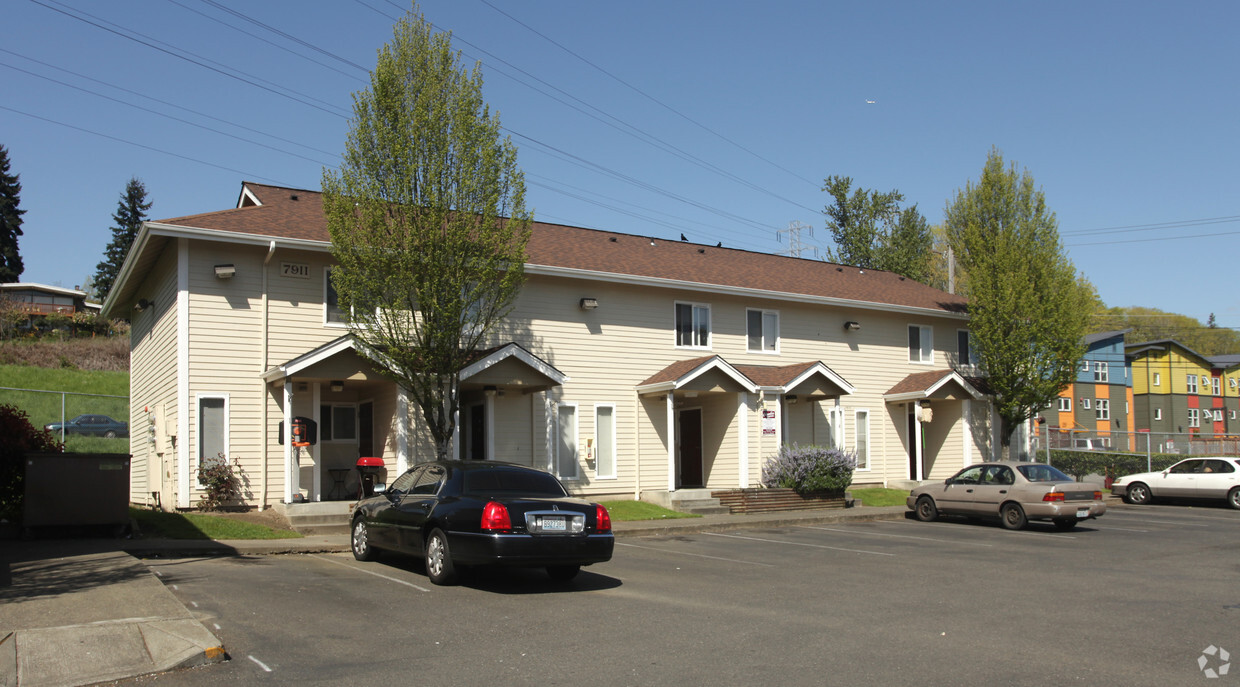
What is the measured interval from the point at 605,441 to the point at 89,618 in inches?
612

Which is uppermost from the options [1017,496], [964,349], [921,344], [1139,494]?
[921,344]

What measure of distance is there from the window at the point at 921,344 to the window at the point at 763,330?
5711 millimetres

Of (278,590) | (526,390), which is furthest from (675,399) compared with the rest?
(278,590)

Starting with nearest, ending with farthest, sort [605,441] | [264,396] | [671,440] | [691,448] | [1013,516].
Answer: [264,396] < [1013,516] < [671,440] < [605,441] < [691,448]

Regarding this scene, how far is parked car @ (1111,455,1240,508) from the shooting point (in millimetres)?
24922

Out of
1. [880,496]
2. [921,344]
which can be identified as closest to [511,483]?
[880,496]

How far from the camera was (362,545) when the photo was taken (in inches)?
502

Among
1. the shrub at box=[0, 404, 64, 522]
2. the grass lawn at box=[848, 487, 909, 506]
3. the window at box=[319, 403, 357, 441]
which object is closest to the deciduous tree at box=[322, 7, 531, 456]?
the window at box=[319, 403, 357, 441]

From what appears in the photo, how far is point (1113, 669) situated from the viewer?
6.94 metres

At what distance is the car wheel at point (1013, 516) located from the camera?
18891 millimetres

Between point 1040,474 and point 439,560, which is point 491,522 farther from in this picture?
point 1040,474

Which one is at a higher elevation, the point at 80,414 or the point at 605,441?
the point at 80,414

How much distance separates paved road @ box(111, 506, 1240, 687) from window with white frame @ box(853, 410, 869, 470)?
12.9 meters

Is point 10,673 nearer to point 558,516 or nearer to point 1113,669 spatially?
point 558,516
